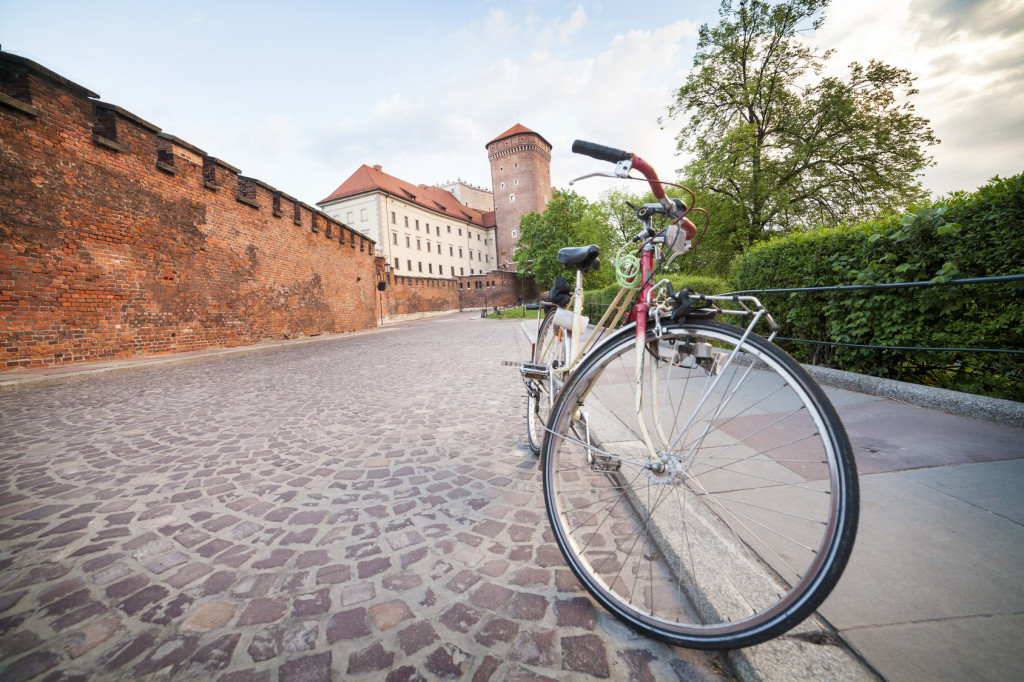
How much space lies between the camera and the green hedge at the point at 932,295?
321 centimetres

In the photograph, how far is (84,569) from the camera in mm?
1796

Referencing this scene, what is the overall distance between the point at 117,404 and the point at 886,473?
7749 mm

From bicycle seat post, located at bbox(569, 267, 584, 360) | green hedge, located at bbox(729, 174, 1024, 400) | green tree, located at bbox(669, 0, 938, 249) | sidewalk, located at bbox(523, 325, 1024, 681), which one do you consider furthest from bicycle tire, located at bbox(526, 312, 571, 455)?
green tree, located at bbox(669, 0, 938, 249)

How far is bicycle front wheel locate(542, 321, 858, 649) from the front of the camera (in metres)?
1.10

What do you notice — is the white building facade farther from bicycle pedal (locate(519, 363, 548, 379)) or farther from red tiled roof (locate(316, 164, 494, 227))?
bicycle pedal (locate(519, 363, 548, 379))

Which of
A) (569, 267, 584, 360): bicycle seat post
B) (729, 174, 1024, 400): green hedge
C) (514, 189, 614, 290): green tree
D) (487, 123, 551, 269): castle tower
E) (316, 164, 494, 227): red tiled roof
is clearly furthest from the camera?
(487, 123, 551, 269): castle tower

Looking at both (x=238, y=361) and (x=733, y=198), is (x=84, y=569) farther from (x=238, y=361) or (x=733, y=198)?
(x=733, y=198)

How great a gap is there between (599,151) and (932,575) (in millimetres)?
2134

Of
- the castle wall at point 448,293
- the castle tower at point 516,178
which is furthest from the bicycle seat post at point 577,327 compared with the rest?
the castle tower at point 516,178

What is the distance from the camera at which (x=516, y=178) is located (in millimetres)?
55969

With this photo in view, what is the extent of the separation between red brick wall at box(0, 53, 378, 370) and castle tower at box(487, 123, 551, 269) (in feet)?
149

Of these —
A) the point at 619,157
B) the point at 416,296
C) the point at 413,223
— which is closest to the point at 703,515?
the point at 619,157

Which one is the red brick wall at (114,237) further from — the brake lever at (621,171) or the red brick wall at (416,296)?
the red brick wall at (416,296)

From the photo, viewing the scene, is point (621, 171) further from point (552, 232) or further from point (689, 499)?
point (552, 232)
